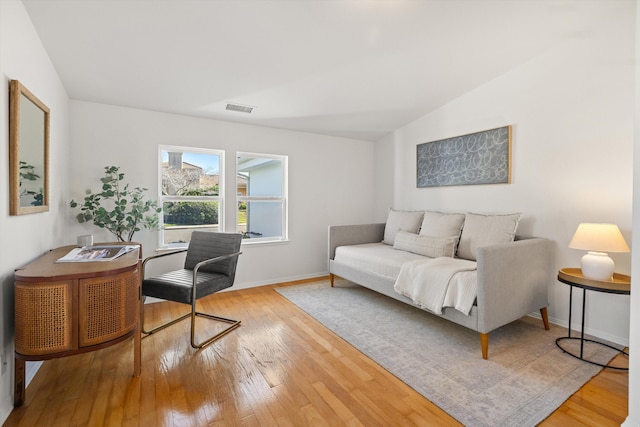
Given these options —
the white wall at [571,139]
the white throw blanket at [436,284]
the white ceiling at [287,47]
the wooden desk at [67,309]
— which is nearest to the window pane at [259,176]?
the white ceiling at [287,47]

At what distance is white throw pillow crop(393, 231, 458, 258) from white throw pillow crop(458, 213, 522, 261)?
0.38ft

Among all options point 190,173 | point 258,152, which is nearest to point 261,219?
point 258,152

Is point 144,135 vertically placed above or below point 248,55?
below

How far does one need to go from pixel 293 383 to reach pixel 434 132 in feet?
11.0

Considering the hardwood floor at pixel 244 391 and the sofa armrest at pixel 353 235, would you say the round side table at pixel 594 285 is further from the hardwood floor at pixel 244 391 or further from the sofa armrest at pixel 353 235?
the sofa armrest at pixel 353 235

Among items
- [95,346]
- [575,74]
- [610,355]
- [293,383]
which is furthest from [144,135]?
[610,355]

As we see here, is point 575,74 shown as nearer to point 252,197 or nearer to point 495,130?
point 495,130

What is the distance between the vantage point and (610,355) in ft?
7.38

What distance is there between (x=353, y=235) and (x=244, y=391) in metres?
2.56

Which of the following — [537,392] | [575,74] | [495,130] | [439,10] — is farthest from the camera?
[495,130]

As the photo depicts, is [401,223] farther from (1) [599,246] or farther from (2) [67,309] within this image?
(2) [67,309]

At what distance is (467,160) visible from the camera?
3.52 metres

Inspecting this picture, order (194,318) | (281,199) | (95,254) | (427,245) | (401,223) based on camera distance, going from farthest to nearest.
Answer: (281,199) < (401,223) < (427,245) < (194,318) < (95,254)

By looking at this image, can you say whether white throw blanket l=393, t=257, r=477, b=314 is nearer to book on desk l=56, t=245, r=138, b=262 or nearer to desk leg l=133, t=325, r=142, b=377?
desk leg l=133, t=325, r=142, b=377
